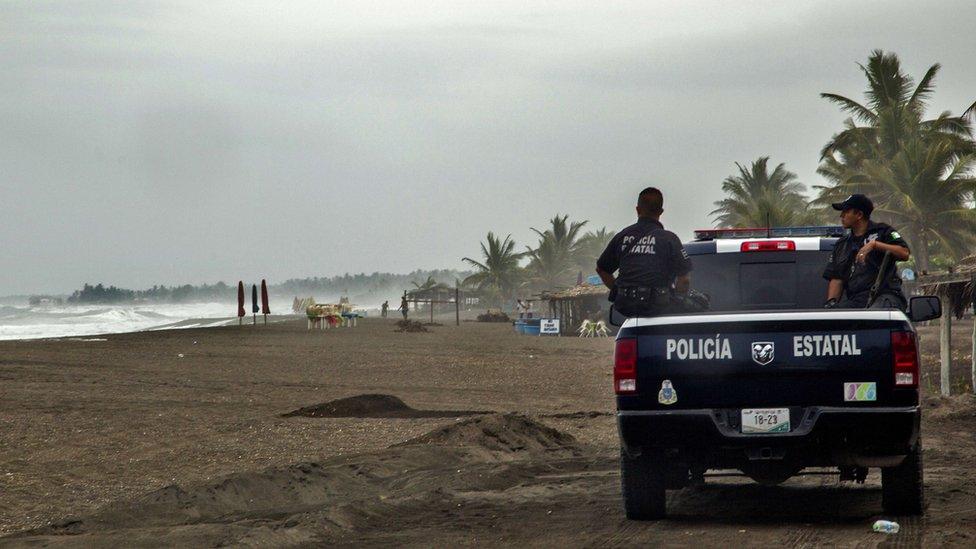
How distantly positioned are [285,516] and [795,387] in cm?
381

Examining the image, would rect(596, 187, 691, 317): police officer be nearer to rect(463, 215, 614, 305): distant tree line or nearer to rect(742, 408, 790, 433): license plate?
rect(742, 408, 790, 433): license plate

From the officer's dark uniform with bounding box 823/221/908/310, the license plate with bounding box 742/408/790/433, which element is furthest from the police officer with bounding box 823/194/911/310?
A: the license plate with bounding box 742/408/790/433

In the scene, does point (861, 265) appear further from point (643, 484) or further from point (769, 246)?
point (643, 484)

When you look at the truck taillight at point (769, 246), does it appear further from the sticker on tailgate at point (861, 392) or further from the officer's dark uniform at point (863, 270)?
the sticker on tailgate at point (861, 392)

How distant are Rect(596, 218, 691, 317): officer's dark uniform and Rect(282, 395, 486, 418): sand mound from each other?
368 inches

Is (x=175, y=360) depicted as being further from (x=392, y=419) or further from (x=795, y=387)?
(x=795, y=387)

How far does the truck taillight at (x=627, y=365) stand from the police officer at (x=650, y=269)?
0.57m

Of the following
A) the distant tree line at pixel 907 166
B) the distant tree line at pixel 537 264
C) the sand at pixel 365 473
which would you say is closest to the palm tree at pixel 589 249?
the distant tree line at pixel 537 264

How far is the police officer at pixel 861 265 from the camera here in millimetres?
8117

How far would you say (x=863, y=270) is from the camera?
8.16m

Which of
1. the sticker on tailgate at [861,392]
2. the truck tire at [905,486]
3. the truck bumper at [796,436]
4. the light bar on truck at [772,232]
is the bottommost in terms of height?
the truck tire at [905,486]

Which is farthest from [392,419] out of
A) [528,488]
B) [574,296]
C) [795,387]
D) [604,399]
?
[574,296]

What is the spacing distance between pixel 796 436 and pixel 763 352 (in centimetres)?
53

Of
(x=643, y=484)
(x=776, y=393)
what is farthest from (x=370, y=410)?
(x=776, y=393)
